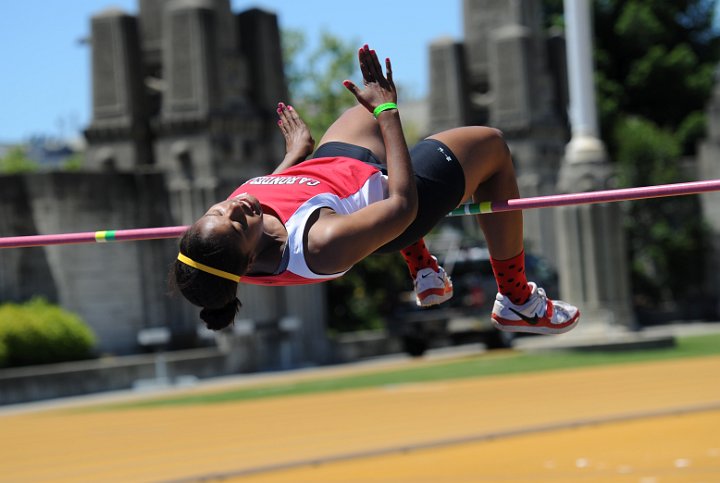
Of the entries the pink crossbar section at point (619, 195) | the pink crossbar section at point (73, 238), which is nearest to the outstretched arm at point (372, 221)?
the pink crossbar section at point (619, 195)

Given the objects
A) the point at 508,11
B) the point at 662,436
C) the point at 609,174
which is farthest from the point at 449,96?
the point at 662,436

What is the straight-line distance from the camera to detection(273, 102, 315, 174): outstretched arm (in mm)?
6461

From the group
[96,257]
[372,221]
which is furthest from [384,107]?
[96,257]

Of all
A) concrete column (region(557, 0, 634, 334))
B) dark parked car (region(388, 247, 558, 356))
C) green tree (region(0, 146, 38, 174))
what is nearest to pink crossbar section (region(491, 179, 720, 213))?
concrete column (region(557, 0, 634, 334))

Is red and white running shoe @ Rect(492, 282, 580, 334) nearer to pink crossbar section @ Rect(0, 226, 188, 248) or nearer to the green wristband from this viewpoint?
the green wristband

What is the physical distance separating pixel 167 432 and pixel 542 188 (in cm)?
2069

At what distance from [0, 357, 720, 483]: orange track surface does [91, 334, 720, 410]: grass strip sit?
1002mm

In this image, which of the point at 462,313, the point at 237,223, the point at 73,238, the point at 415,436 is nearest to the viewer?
the point at 237,223

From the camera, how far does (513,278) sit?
6.66 m

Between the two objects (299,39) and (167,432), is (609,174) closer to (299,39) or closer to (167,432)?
(167,432)

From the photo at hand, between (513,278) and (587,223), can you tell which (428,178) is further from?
(587,223)

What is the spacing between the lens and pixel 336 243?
17.0 ft

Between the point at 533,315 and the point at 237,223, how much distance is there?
2.10 meters

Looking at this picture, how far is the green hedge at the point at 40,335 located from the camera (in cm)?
2116
